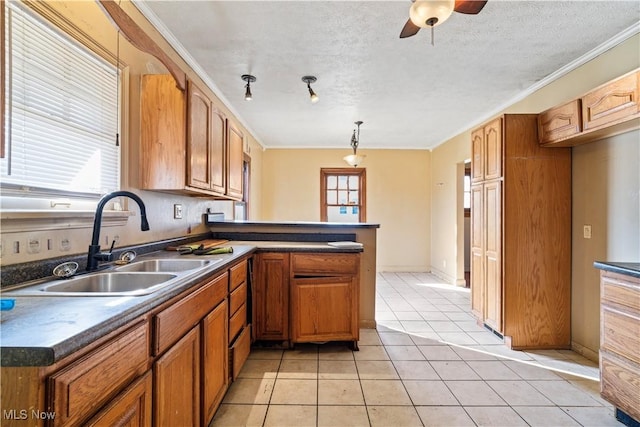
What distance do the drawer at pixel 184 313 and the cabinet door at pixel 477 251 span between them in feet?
8.68

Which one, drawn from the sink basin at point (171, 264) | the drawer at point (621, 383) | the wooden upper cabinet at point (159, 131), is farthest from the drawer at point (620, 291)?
the wooden upper cabinet at point (159, 131)

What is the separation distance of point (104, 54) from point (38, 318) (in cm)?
153

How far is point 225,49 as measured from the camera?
2.59 metres

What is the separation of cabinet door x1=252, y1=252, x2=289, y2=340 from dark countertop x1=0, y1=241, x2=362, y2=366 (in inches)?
54.4

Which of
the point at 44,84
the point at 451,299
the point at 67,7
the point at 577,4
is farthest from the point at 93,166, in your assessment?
the point at 451,299

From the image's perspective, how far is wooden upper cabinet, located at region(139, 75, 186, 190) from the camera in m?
2.00

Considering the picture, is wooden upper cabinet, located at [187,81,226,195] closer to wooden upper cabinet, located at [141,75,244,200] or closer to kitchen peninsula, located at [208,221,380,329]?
wooden upper cabinet, located at [141,75,244,200]

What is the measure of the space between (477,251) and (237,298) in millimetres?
2537

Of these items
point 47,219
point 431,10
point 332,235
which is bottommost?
point 332,235

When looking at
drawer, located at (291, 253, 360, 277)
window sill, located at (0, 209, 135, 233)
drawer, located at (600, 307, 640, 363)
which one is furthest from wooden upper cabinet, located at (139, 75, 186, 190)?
drawer, located at (600, 307, 640, 363)

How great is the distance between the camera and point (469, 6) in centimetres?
170

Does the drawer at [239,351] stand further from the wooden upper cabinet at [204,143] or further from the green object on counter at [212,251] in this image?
the wooden upper cabinet at [204,143]

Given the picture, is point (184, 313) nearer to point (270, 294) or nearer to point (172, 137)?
point (172, 137)

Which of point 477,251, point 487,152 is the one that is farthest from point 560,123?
point 477,251
